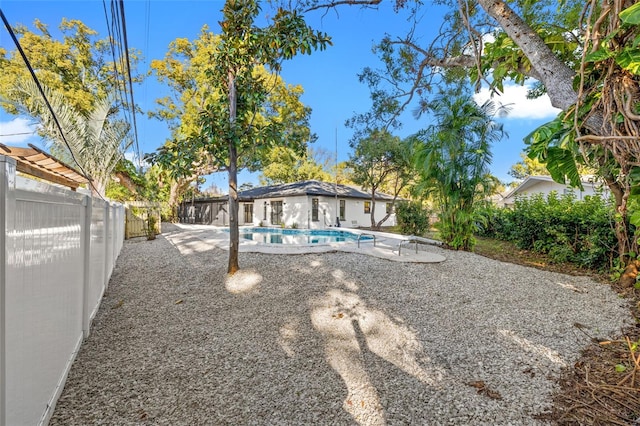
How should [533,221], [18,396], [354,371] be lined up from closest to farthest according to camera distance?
[18,396]
[354,371]
[533,221]

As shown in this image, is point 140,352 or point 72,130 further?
point 72,130

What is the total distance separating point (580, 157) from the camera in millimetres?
2242

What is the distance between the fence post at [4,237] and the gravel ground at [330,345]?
129 cm

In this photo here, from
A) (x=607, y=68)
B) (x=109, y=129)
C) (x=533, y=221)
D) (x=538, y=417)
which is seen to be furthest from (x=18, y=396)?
(x=533, y=221)

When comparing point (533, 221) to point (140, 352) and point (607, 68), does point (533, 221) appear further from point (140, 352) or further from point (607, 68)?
point (140, 352)

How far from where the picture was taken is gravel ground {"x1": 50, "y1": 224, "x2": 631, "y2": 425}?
2.53 metres

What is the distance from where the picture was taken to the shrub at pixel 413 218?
14078mm

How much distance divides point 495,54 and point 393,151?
14173 mm

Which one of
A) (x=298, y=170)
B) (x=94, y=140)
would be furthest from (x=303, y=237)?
(x=298, y=170)

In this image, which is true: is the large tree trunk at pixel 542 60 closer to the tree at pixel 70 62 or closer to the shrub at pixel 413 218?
the shrub at pixel 413 218

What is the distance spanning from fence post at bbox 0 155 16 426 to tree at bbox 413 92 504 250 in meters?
8.70

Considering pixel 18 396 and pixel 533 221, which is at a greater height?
pixel 533 221

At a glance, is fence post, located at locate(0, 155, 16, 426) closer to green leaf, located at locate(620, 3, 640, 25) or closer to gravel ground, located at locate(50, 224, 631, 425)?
gravel ground, located at locate(50, 224, 631, 425)

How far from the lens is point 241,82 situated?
6.26m
